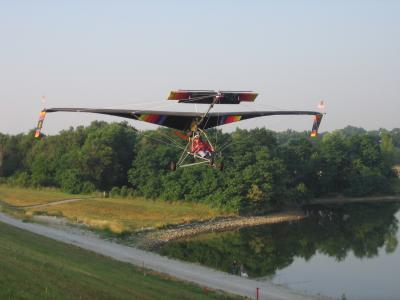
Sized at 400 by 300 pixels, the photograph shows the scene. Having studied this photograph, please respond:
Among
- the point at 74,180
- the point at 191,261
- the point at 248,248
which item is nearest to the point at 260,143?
the point at 74,180

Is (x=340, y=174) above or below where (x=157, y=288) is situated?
above

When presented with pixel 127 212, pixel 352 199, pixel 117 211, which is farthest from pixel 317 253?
pixel 352 199

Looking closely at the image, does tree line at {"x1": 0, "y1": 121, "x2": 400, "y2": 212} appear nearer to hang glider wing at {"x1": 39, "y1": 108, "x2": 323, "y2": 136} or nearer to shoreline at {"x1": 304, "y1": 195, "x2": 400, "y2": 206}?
shoreline at {"x1": 304, "y1": 195, "x2": 400, "y2": 206}

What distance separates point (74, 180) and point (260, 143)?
97.0 feet

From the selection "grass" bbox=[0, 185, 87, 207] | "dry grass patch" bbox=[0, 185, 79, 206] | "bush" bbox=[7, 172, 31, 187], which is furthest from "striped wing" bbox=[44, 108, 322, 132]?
"bush" bbox=[7, 172, 31, 187]

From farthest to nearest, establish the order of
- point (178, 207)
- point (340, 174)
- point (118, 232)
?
Result: 1. point (340, 174)
2. point (178, 207)
3. point (118, 232)

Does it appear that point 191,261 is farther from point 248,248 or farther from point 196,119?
point 196,119

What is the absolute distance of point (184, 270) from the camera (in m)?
34.1

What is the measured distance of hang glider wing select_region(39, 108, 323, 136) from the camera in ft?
75.5

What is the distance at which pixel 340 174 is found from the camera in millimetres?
92688

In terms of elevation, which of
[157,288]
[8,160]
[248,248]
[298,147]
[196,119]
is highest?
[298,147]

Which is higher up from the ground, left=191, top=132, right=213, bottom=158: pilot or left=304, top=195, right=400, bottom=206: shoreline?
left=304, top=195, right=400, bottom=206: shoreline

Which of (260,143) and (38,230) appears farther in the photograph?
(260,143)

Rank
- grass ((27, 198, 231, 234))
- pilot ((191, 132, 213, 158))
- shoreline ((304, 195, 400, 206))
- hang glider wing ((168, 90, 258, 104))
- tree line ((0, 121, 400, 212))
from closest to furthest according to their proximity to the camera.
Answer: hang glider wing ((168, 90, 258, 104)) < pilot ((191, 132, 213, 158)) < grass ((27, 198, 231, 234)) < tree line ((0, 121, 400, 212)) < shoreline ((304, 195, 400, 206))
